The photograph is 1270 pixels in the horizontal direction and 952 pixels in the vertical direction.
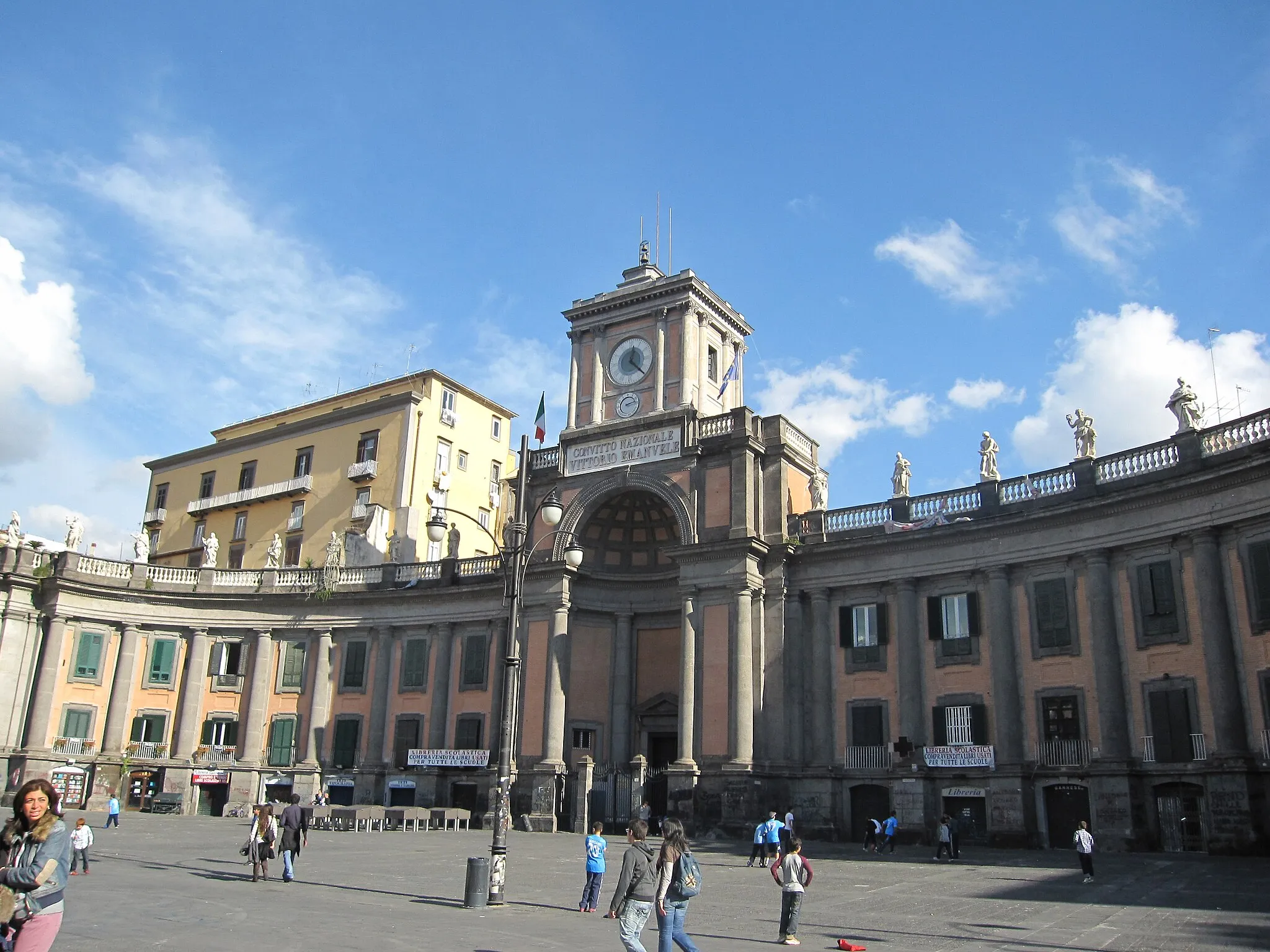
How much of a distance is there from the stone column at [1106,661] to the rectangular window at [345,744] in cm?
3107

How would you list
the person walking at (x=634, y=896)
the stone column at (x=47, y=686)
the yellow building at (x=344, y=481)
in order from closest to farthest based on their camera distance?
the person walking at (x=634, y=896)
the stone column at (x=47, y=686)
the yellow building at (x=344, y=481)

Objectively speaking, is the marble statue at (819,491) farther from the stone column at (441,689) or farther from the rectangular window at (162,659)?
the rectangular window at (162,659)

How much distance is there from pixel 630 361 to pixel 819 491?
33.9 ft

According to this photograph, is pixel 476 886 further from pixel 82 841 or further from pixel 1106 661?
pixel 1106 661

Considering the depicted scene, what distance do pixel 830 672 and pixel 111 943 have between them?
29.0 meters

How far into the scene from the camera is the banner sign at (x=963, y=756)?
1342 inches

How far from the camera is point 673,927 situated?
11.2 m

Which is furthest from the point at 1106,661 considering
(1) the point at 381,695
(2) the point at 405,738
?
(1) the point at 381,695

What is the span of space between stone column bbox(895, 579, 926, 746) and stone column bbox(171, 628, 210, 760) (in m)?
31.7

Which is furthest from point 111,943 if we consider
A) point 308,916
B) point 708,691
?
point 708,691

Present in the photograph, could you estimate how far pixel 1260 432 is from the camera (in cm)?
2969

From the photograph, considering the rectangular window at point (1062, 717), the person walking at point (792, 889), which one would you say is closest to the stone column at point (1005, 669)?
the rectangular window at point (1062, 717)

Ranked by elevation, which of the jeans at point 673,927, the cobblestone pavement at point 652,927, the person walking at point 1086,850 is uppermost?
the person walking at point 1086,850

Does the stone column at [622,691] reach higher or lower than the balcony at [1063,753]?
higher
